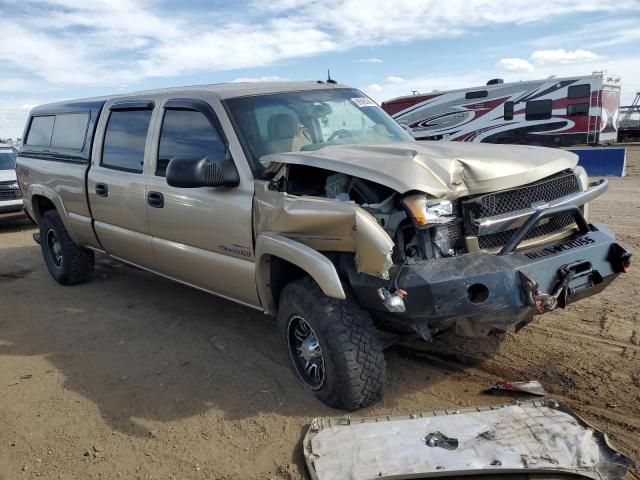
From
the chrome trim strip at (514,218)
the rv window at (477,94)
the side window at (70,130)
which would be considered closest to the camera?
the chrome trim strip at (514,218)

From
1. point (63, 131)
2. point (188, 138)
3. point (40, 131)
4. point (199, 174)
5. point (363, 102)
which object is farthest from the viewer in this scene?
point (40, 131)

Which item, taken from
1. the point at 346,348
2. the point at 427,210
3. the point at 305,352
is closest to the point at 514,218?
the point at 427,210

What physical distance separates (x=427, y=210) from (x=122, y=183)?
304cm

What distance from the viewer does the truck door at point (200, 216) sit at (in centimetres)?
380

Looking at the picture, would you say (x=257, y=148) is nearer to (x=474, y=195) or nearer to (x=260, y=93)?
(x=260, y=93)

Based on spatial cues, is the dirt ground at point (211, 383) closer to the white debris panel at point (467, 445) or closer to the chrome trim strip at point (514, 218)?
the white debris panel at point (467, 445)

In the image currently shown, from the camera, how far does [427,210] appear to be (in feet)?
9.59

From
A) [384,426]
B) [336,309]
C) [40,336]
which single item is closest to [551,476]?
[384,426]

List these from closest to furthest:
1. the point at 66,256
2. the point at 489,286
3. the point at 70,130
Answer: the point at 489,286
the point at 70,130
the point at 66,256

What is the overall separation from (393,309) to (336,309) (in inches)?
17.7

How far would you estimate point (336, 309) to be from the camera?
320 cm

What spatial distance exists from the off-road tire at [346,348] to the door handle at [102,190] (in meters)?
2.68

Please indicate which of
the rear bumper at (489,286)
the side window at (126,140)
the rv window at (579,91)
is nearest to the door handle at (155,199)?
the side window at (126,140)

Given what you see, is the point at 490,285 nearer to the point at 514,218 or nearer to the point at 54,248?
the point at 514,218
